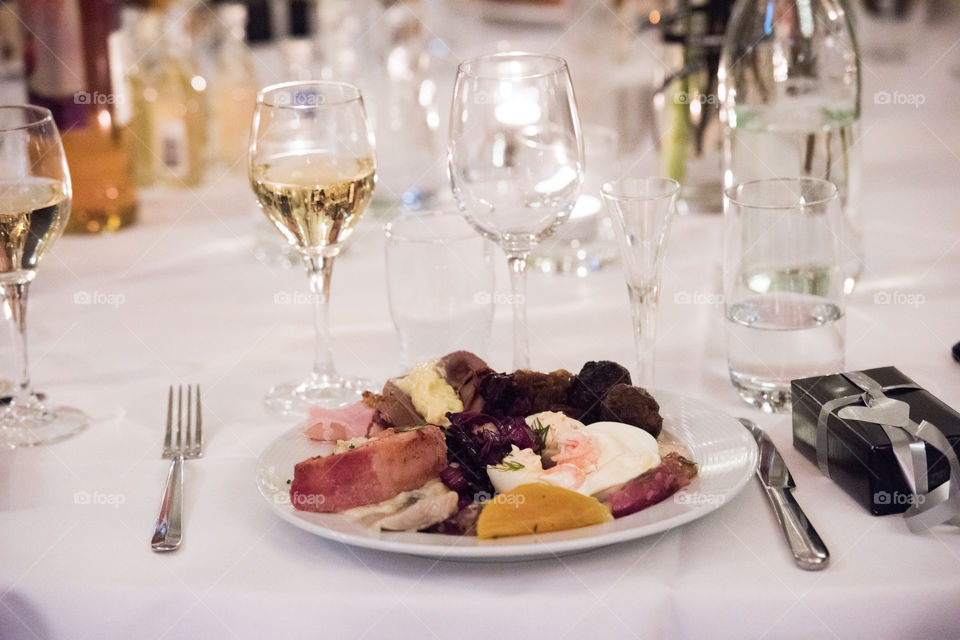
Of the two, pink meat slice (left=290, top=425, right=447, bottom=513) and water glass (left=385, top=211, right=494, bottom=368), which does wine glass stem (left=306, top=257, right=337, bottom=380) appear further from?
pink meat slice (left=290, top=425, right=447, bottom=513)

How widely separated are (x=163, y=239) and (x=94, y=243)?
4.3 inches

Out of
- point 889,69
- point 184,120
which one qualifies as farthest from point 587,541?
point 889,69

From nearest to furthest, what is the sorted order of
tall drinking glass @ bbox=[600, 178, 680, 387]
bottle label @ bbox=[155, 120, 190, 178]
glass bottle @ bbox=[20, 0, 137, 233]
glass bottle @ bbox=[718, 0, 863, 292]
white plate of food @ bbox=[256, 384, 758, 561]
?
white plate of food @ bbox=[256, 384, 758, 561]
tall drinking glass @ bbox=[600, 178, 680, 387]
glass bottle @ bbox=[718, 0, 863, 292]
glass bottle @ bbox=[20, 0, 137, 233]
bottle label @ bbox=[155, 120, 190, 178]

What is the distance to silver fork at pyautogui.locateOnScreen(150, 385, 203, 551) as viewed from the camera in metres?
0.95

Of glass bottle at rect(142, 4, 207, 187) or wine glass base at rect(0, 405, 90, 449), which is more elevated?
glass bottle at rect(142, 4, 207, 187)

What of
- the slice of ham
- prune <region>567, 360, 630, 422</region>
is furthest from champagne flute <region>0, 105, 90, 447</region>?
prune <region>567, 360, 630, 422</region>

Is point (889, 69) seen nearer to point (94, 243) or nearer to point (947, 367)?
point (947, 367)

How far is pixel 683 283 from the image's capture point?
5.08 ft

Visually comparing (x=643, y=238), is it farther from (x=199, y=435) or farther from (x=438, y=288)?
(x=199, y=435)

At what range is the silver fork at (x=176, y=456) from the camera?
95 centimetres

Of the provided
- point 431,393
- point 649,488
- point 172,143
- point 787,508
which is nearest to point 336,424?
point 431,393

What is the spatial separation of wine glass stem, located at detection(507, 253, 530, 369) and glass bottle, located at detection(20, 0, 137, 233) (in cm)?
83

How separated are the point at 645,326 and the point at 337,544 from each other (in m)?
0.40

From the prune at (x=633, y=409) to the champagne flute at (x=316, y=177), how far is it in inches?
14.3
